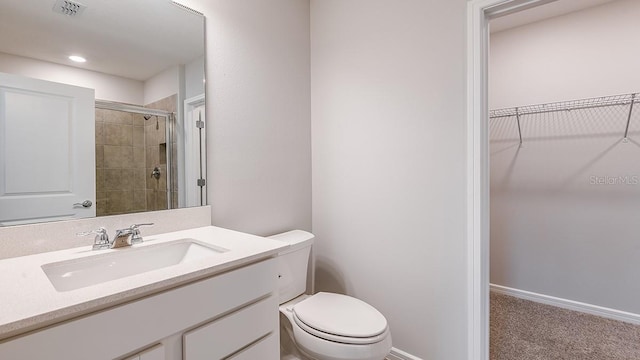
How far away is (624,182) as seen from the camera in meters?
2.05

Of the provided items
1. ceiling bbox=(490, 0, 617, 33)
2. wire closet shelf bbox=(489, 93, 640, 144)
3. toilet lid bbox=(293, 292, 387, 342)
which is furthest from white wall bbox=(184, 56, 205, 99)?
wire closet shelf bbox=(489, 93, 640, 144)

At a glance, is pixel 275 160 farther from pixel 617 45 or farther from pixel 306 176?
pixel 617 45

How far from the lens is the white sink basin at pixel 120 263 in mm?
897

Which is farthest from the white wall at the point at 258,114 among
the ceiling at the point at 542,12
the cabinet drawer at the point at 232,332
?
the ceiling at the point at 542,12

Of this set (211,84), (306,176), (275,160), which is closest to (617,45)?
(306,176)

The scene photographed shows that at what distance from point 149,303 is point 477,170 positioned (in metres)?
1.35

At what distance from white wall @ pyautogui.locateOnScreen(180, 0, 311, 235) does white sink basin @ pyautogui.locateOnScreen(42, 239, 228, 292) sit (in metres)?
0.32

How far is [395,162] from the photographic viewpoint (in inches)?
63.3

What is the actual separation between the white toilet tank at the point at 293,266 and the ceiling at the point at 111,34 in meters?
1.04

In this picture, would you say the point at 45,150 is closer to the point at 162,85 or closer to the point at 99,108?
the point at 99,108

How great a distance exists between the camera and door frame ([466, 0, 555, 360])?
1.32 metres

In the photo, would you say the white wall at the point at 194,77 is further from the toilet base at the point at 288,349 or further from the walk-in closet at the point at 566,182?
the walk-in closet at the point at 566,182

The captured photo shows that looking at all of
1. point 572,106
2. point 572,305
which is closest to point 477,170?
point 572,106

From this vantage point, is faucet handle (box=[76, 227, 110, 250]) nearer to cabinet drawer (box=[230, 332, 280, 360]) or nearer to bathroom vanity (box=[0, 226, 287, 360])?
bathroom vanity (box=[0, 226, 287, 360])
